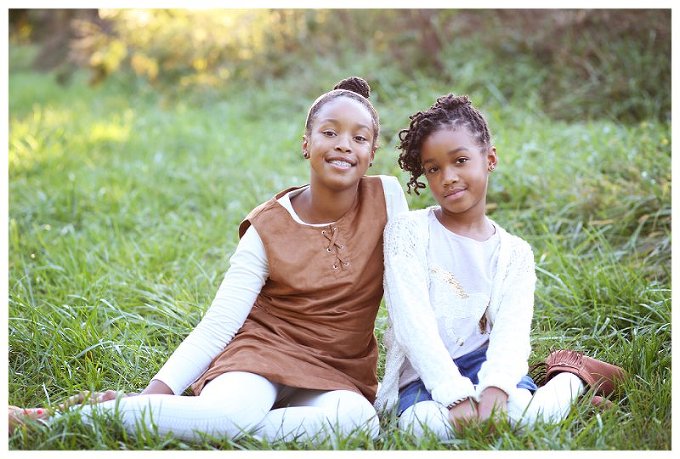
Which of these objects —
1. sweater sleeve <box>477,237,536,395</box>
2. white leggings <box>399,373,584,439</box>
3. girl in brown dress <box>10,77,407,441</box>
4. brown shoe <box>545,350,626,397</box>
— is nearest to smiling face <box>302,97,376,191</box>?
girl in brown dress <box>10,77,407,441</box>

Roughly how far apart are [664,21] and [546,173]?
2.55 metres

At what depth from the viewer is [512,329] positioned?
7.28 ft

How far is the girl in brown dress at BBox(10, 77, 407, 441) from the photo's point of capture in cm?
218

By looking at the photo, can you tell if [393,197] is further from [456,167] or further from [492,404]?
[492,404]

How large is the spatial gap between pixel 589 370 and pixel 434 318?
1.86 feet

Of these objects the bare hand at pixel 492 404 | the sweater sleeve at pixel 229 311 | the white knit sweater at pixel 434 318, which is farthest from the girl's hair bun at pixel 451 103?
the bare hand at pixel 492 404

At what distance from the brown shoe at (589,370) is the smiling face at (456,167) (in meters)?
0.59

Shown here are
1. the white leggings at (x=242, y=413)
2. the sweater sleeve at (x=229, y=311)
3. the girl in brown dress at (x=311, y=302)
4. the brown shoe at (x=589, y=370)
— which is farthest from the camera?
the brown shoe at (x=589, y=370)

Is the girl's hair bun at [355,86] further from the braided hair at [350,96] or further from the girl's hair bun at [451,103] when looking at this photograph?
the girl's hair bun at [451,103]

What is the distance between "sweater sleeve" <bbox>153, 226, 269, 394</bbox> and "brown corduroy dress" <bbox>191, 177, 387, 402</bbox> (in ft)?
0.09

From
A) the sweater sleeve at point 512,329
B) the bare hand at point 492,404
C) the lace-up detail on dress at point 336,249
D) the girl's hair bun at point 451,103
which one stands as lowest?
the bare hand at point 492,404

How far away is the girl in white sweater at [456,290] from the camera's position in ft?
7.16

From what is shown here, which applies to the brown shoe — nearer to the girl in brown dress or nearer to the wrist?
the wrist

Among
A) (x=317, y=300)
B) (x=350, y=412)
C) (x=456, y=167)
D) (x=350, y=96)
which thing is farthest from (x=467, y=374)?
(x=350, y=96)
